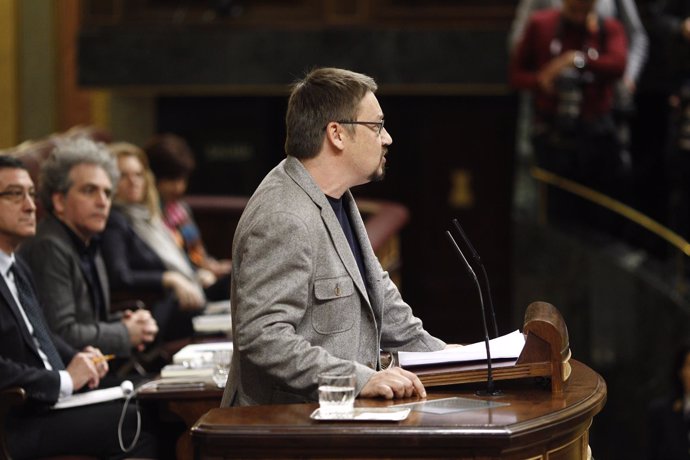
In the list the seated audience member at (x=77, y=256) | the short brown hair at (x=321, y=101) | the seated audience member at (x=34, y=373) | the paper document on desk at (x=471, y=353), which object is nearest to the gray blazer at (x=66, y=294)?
the seated audience member at (x=77, y=256)

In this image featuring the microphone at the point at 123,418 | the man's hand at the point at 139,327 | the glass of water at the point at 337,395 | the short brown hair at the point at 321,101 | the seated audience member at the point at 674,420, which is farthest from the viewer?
the seated audience member at the point at 674,420

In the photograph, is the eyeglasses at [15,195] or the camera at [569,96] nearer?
the eyeglasses at [15,195]

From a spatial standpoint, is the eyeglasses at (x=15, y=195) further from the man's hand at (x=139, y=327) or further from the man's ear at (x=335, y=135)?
the man's ear at (x=335, y=135)

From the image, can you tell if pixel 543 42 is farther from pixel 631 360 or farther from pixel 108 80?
pixel 108 80

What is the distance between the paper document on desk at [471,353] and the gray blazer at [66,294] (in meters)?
1.79

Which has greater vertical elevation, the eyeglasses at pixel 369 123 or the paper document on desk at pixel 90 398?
the eyeglasses at pixel 369 123

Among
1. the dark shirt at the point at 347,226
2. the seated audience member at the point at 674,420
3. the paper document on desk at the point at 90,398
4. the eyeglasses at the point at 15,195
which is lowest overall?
the seated audience member at the point at 674,420

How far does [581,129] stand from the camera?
8188 millimetres

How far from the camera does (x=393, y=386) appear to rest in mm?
3283

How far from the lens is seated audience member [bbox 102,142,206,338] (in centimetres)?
664

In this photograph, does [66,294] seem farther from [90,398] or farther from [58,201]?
[90,398]

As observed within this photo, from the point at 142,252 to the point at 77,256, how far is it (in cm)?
165

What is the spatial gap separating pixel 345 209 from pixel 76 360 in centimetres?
129

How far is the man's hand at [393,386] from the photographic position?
129 inches
